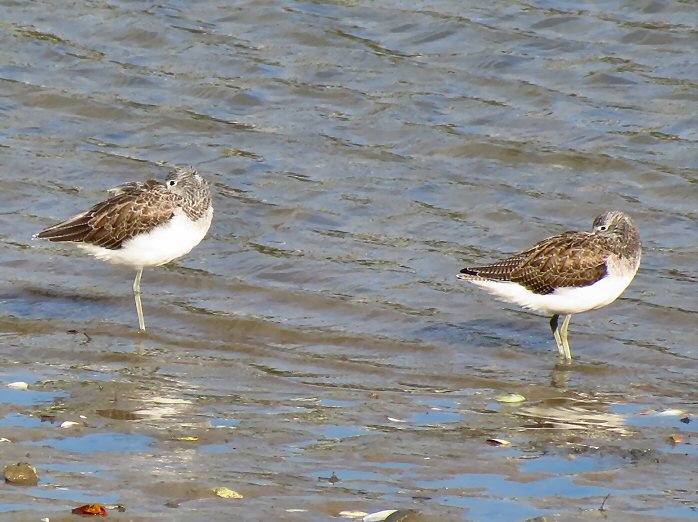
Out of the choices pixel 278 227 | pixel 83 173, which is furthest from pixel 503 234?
pixel 83 173

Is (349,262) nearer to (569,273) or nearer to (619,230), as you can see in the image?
(569,273)

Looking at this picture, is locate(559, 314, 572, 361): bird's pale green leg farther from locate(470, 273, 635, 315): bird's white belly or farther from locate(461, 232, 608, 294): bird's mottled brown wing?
locate(461, 232, 608, 294): bird's mottled brown wing

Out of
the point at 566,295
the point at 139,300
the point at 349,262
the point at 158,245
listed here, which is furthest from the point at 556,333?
the point at 139,300

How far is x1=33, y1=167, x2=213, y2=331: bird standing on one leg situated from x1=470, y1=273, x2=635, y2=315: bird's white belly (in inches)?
98.4

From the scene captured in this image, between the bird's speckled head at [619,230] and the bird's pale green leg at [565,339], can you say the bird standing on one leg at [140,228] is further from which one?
the bird's speckled head at [619,230]

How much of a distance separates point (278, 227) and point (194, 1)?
6528 millimetres

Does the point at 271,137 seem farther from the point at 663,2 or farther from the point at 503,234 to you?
the point at 663,2

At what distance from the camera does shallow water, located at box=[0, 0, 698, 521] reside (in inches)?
301

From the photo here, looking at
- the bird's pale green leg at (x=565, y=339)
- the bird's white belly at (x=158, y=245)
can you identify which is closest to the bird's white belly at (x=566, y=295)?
the bird's pale green leg at (x=565, y=339)

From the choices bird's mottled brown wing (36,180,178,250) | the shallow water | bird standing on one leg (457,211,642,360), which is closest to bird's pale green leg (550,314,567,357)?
bird standing on one leg (457,211,642,360)

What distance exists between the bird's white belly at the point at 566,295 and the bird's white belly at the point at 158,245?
2.47 metres

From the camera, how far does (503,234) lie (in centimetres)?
1418

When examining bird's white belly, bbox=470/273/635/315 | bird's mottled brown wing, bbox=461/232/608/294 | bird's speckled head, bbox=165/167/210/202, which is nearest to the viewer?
bird's white belly, bbox=470/273/635/315

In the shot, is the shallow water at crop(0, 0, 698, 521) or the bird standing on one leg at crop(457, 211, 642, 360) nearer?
the shallow water at crop(0, 0, 698, 521)
